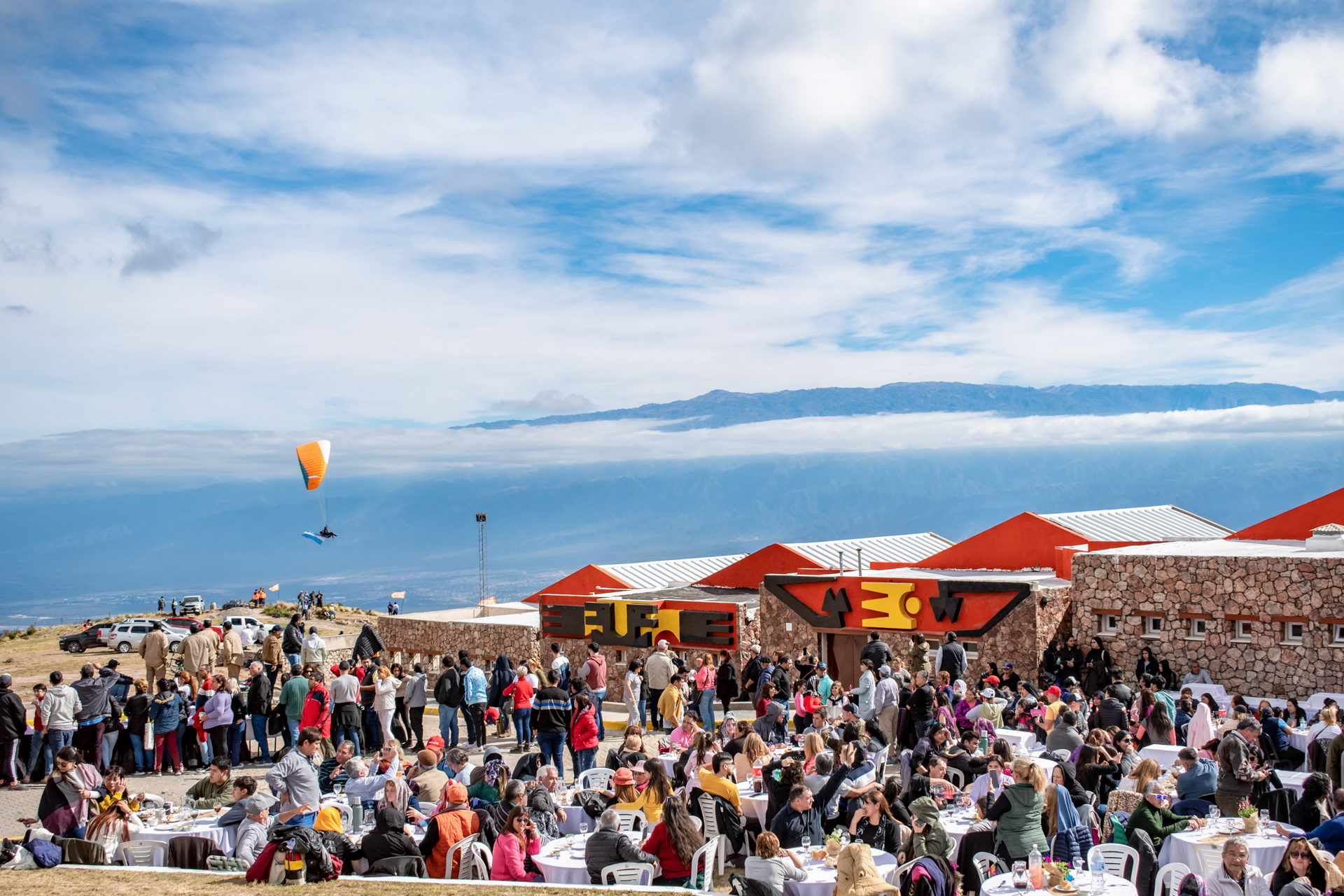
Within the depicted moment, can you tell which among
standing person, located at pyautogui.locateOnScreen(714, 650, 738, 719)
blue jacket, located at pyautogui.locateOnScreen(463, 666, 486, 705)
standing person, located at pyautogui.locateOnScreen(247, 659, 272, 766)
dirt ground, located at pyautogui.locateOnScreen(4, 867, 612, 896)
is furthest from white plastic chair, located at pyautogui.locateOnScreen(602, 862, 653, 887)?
standing person, located at pyautogui.locateOnScreen(714, 650, 738, 719)

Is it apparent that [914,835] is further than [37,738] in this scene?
No

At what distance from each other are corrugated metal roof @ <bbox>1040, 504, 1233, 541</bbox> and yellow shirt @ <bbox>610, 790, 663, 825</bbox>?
60.5 feet

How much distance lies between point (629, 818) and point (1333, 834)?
19.5ft

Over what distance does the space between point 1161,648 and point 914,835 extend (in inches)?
539

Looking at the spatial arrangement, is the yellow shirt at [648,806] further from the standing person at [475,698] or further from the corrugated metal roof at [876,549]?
the corrugated metal roof at [876,549]

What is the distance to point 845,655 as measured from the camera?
2414 centimetres

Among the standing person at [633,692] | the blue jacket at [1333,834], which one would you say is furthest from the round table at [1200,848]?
the standing person at [633,692]

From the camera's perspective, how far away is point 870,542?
34.2 m

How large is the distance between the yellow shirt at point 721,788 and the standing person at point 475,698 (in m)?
7.34

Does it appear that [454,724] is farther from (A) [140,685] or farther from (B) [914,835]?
(B) [914,835]

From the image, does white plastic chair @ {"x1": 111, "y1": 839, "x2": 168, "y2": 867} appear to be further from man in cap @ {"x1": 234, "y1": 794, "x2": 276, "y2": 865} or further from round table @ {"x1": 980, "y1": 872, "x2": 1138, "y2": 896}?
round table @ {"x1": 980, "y1": 872, "x2": 1138, "y2": 896}

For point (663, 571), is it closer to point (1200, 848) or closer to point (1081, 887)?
point (1200, 848)

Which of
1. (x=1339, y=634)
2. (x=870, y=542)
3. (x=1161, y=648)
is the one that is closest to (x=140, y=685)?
(x=1161, y=648)

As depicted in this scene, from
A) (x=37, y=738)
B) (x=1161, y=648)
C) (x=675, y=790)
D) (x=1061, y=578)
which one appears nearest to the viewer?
(x=675, y=790)
